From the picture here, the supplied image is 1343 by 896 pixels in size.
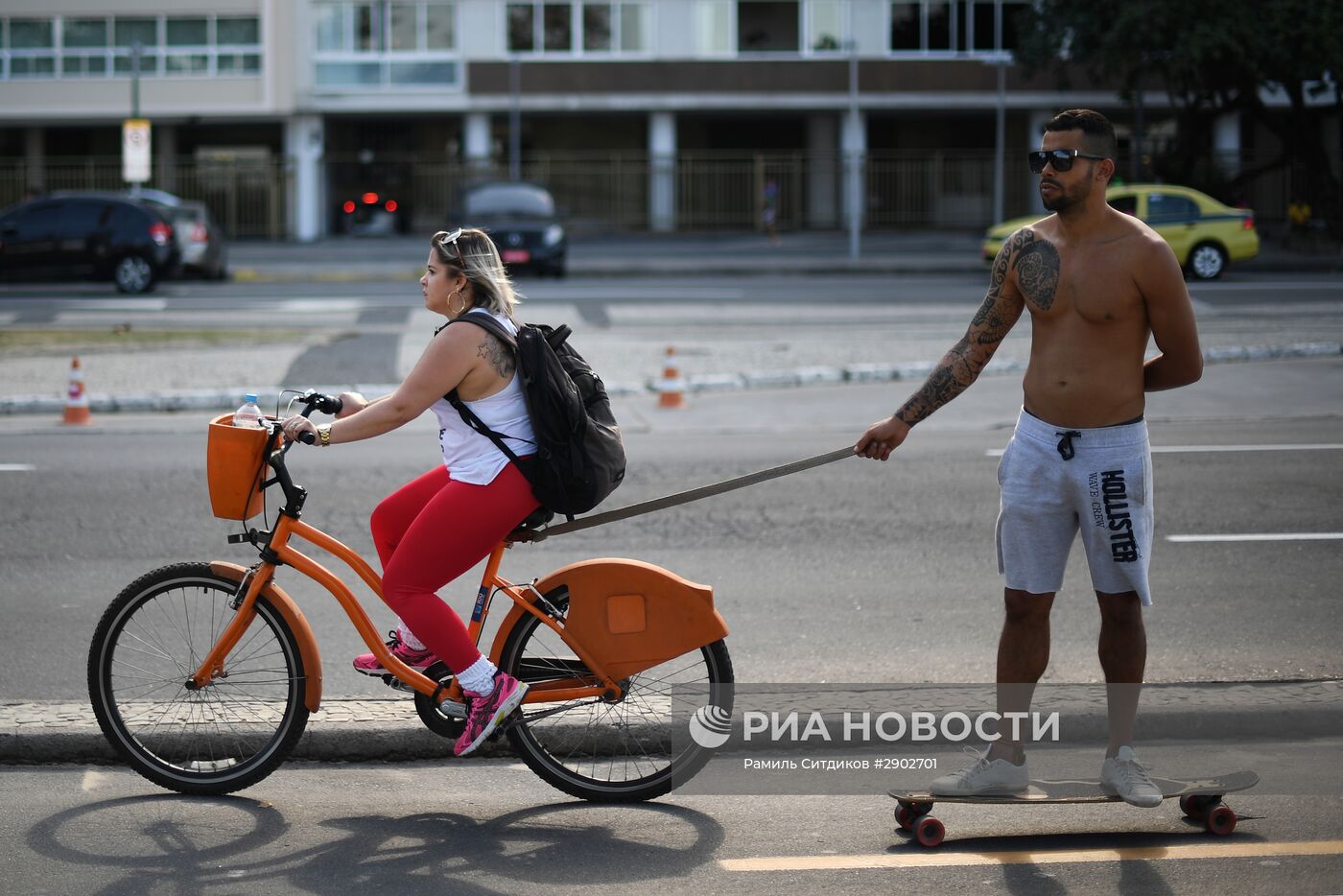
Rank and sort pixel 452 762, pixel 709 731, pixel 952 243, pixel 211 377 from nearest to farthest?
pixel 709 731 < pixel 452 762 < pixel 211 377 < pixel 952 243

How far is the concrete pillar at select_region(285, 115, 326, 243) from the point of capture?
44.9 m

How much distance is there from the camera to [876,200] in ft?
148

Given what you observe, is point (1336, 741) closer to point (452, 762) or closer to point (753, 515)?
point (452, 762)

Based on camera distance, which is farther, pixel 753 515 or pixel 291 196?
pixel 291 196

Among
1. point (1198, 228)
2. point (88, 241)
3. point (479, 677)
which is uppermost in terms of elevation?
point (1198, 228)

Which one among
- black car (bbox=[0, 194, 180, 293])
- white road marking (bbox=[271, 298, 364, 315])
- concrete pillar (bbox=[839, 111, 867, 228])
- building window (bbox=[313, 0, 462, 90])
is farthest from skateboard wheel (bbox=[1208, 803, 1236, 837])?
building window (bbox=[313, 0, 462, 90])

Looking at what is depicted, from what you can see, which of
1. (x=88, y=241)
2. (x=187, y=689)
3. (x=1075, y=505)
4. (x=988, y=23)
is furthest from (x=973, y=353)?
(x=988, y=23)

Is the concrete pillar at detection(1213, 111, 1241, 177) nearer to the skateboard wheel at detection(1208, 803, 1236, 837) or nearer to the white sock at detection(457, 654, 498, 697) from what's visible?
the skateboard wheel at detection(1208, 803, 1236, 837)

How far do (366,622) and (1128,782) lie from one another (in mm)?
2246

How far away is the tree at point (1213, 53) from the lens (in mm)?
31109

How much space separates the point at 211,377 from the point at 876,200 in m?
32.3

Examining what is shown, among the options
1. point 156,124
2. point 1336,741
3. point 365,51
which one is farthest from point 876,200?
point 1336,741

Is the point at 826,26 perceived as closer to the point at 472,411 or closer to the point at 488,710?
the point at 472,411

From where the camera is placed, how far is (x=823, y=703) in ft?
18.2
